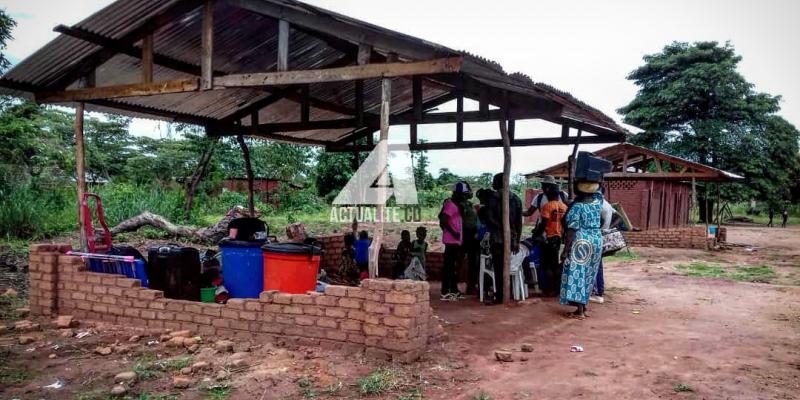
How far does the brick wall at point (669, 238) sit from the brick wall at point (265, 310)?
1440cm

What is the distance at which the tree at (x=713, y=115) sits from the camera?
1040 inches

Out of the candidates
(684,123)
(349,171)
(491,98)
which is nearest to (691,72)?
→ (684,123)

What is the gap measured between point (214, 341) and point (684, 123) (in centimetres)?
2819

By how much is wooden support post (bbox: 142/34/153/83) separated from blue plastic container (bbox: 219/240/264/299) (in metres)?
2.05

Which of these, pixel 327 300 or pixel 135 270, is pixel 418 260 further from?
pixel 135 270

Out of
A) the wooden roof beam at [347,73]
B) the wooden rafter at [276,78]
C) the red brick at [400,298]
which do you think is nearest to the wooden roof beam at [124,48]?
the wooden rafter at [276,78]

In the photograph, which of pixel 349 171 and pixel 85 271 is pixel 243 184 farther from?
pixel 85 271

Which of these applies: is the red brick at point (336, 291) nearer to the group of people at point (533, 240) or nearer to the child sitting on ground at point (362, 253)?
the group of people at point (533, 240)

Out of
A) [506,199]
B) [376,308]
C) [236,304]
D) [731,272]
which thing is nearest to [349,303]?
[376,308]

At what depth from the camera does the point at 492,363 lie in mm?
4746

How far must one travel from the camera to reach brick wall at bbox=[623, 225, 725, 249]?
1737 cm

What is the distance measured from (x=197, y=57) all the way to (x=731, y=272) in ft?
36.7

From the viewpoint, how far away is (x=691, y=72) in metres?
27.0

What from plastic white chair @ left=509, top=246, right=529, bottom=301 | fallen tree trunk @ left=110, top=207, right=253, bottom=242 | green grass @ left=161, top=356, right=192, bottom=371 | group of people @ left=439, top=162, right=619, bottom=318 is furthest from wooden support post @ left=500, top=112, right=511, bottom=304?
fallen tree trunk @ left=110, top=207, right=253, bottom=242
